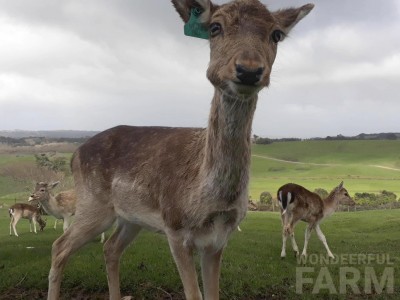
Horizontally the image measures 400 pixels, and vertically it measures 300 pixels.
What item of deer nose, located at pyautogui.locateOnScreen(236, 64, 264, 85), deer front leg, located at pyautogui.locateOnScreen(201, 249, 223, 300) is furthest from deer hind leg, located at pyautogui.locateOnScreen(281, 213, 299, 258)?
deer nose, located at pyautogui.locateOnScreen(236, 64, 264, 85)

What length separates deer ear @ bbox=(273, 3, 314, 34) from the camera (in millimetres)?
5109

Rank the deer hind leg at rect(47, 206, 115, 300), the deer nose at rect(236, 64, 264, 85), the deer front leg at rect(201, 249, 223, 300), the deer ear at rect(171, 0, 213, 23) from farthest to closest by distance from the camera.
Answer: the deer hind leg at rect(47, 206, 115, 300), the deer front leg at rect(201, 249, 223, 300), the deer ear at rect(171, 0, 213, 23), the deer nose at rect(236, 64, 264, 85)

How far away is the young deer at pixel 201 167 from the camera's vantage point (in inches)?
173

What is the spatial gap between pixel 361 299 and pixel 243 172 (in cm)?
664

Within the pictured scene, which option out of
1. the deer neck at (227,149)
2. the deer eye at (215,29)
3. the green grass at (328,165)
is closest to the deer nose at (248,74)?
the deer neck at (227,149)

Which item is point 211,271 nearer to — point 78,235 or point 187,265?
point 187,265

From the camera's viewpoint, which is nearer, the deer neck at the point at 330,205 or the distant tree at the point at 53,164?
the deer neck at the point at 330,205

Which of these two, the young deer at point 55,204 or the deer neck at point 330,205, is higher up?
the deer neck at point 330,205

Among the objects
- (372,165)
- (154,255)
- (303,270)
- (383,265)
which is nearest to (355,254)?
(383,265)

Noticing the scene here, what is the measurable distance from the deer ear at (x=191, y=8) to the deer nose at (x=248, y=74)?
1.24 metres

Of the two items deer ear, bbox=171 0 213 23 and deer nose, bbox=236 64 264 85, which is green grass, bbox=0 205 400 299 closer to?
deer ear, bbox=171 0 213 23

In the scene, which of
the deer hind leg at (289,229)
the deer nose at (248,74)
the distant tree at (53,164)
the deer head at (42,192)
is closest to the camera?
the deer nose at (248,74)

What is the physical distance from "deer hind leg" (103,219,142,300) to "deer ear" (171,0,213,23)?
3.94 m

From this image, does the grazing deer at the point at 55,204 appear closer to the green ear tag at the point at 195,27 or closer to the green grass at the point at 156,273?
the green grass at the point at 156,273
